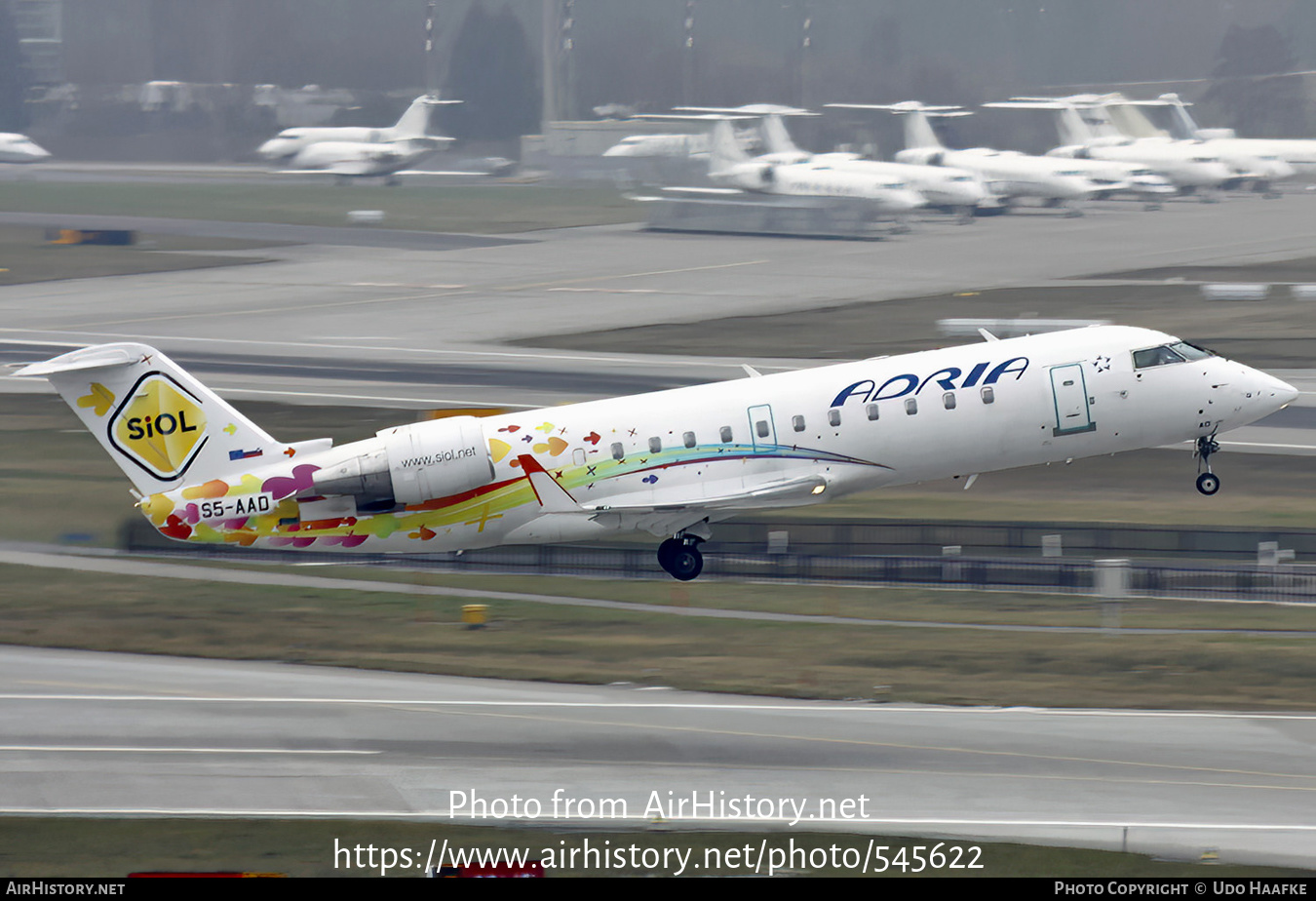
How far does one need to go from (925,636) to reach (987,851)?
1100 cm

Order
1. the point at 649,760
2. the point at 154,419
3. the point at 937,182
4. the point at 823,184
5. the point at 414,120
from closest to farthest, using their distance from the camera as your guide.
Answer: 1. the point at 649,760
2. the point at 154,419
3. the point at 823,184
4. the point at 937,182
5. the point at 414,120

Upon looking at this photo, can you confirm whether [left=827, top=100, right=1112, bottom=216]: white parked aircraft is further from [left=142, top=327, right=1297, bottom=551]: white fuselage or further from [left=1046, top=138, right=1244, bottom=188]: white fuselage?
[left=142, top=327, right=1297, bottom=551]: white fuselage

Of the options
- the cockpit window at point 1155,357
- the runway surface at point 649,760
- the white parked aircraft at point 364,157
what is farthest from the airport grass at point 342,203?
the runway surface at point 649,760

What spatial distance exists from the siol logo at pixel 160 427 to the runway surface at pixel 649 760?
560cm

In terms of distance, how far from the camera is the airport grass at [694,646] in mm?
30516

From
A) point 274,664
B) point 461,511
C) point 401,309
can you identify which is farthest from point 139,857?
point 401,309

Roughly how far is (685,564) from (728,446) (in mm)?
3153

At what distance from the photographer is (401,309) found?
84.4m

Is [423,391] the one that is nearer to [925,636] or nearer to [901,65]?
[925,636]

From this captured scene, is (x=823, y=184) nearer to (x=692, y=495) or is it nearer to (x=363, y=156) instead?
(x=363, y=156)

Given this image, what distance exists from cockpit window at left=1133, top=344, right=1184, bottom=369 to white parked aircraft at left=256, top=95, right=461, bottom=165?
427 feet

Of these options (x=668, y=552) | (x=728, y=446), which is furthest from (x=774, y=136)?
(x=728, y=446)

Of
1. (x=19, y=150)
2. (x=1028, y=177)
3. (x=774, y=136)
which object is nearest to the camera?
(x=1028, y=177)

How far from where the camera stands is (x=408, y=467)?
35.5 metres
